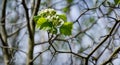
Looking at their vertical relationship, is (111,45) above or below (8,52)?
above

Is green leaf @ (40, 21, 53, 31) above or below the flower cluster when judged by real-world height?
below

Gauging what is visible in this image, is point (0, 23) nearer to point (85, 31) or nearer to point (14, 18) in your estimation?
point (85, 31)

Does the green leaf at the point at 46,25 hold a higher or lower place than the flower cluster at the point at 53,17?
lower

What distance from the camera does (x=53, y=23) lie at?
6.24 ft

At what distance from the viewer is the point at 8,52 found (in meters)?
3.37

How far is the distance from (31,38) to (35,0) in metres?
0.59

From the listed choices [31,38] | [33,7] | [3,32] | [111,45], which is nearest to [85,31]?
[111,45]

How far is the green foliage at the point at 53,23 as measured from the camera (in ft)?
6.22

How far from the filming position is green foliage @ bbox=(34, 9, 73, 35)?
1.90 meters

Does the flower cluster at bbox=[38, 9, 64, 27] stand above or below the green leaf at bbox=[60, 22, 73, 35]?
above

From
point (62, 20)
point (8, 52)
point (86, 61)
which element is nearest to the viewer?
point (62, 20)

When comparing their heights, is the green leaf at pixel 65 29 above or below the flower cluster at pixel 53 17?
below

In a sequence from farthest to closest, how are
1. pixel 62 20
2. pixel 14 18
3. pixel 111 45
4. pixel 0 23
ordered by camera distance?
pixel 14 18, pixel 0 23, pixel 111 45, pixel 62 20

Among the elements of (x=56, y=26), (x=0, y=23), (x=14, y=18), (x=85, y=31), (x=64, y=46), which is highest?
(x=56, y=26)
